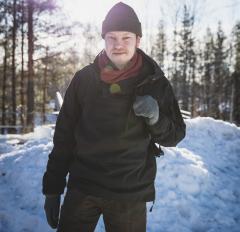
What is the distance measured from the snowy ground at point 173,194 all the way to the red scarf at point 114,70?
9.87ft

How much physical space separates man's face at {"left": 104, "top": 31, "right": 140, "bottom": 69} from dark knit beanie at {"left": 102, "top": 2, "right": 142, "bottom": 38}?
0.04 m

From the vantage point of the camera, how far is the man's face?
7.86 feet

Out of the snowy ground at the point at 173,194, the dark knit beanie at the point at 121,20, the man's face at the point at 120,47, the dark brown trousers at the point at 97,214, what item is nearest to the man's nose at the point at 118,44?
the man's face at the point at 120,47

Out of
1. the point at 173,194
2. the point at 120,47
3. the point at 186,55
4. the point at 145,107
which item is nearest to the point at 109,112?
the point at 145,107

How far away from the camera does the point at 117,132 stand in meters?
2.28

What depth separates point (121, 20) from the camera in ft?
8.02

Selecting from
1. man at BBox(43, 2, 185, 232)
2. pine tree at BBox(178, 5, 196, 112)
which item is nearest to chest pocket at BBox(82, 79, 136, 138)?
man at BBox(43, 2, 185, 232)

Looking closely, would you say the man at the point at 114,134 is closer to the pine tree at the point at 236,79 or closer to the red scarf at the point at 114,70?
the red scarf at the point at 114,70

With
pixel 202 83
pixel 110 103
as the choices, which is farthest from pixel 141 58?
pixel 202 83

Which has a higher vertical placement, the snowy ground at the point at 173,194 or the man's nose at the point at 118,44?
the man's nose at the point at 118,44

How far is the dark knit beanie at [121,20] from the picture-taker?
96.4 inches

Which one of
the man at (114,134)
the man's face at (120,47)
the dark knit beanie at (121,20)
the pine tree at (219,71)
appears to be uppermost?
the pine tree at (219,71)

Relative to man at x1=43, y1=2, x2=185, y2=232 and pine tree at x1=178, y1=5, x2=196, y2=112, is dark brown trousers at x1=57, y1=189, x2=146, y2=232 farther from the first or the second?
pine tree at x1=178, y1=5, x2=196, y2=112

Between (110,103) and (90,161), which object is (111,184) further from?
(110,103)
